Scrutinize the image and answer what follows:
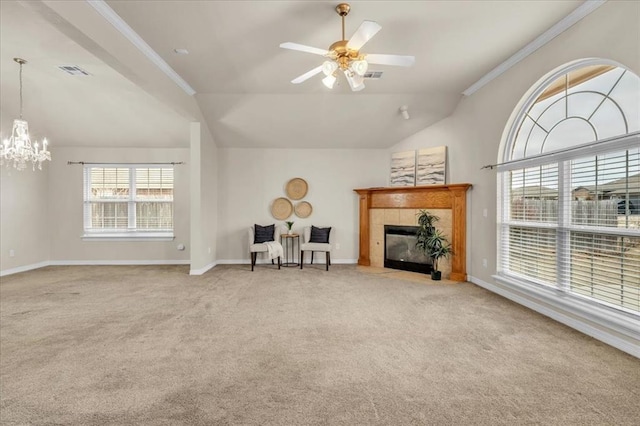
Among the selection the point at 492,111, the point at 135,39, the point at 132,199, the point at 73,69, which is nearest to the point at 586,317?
the point at 492,111

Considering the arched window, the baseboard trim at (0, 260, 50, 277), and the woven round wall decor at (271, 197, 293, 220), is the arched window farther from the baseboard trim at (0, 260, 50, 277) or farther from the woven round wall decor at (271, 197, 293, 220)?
the baseboard trim at (0, 260, 50, 277)

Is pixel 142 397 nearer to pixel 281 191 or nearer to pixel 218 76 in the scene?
pixel 218 76

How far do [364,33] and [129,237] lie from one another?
6.34 meters

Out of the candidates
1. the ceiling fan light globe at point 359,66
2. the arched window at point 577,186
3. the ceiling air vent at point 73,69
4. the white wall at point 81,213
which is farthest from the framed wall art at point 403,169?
the ceiling air vent at point 73,69

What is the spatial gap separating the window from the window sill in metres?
0.03

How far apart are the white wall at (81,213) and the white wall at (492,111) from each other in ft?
15.8

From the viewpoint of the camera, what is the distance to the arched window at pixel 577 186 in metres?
2.67

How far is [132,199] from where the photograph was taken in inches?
263

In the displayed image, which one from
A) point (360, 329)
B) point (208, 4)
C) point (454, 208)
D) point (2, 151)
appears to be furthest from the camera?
point (454, 208)

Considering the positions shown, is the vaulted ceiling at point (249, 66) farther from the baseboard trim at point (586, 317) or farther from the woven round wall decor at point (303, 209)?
the baseboard trim at point (586, 317)

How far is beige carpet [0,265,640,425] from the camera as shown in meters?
1.79

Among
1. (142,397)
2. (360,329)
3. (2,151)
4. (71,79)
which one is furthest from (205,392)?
(71,79)

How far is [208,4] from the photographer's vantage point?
2793 mm

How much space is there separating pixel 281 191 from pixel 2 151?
4.35 meters
